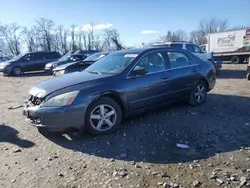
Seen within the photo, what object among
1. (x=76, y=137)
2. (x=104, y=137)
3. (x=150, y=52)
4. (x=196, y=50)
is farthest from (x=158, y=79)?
(x=196, y=50)

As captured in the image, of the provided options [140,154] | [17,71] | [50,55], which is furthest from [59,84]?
[50,55]

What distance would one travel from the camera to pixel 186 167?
137 inches

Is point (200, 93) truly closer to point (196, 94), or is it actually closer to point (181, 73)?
point (196, 94)

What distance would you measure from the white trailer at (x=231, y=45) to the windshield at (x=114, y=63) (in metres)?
18.7

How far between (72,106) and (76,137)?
735 mm

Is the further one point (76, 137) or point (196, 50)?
point (196, 50)

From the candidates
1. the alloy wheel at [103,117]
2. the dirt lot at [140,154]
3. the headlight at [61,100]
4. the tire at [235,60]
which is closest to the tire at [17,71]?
the dirt lot at [140,154]

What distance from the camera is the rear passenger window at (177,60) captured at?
5.88 m

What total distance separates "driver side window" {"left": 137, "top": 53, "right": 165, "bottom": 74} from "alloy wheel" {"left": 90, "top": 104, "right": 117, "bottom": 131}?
122 cm

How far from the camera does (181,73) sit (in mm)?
5949

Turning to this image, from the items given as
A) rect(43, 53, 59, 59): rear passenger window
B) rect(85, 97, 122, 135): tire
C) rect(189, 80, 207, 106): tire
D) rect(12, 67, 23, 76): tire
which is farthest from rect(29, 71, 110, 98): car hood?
rect(43, 53, 59, 59): rear passenger window

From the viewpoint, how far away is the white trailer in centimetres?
2109

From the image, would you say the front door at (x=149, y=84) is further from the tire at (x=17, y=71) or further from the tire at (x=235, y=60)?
the tire at (x=235, y=60)

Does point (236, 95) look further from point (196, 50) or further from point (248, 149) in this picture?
point (196, 50)
